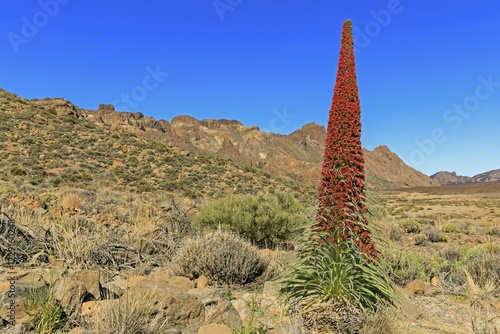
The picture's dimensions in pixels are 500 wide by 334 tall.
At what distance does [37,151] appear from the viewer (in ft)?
87.8

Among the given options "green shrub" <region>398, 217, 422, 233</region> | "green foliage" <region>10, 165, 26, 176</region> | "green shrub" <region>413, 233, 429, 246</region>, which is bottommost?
"green shrub" <region>413, 233, 429, 246</region>

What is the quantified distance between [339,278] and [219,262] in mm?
2470

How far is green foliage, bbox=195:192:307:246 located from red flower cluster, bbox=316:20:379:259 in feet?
18.6

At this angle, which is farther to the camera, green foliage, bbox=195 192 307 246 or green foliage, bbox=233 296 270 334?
green foliage, bbox=195 192 307 246

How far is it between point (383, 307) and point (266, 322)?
1.23 metres

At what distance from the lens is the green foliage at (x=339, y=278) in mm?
3436

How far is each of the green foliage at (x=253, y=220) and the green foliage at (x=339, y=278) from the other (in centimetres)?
557

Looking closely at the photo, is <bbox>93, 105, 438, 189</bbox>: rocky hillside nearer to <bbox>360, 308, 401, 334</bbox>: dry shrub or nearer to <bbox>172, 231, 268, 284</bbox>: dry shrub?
<bbox>172, 231, 268, 284</bbox>: dry shrub

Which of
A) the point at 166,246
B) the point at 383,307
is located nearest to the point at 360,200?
the point at 383,307

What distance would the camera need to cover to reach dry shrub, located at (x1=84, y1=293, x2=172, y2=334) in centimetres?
281

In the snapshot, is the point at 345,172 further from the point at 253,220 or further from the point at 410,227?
the point at 410,227

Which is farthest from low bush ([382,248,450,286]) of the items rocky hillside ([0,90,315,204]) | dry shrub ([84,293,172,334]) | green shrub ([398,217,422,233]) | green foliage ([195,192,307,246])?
rocky hillside ([0,90,315,204])

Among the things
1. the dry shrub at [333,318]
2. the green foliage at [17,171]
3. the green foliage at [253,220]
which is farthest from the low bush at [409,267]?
the green foliage at [17,171]

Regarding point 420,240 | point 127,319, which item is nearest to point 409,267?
point 127,319
